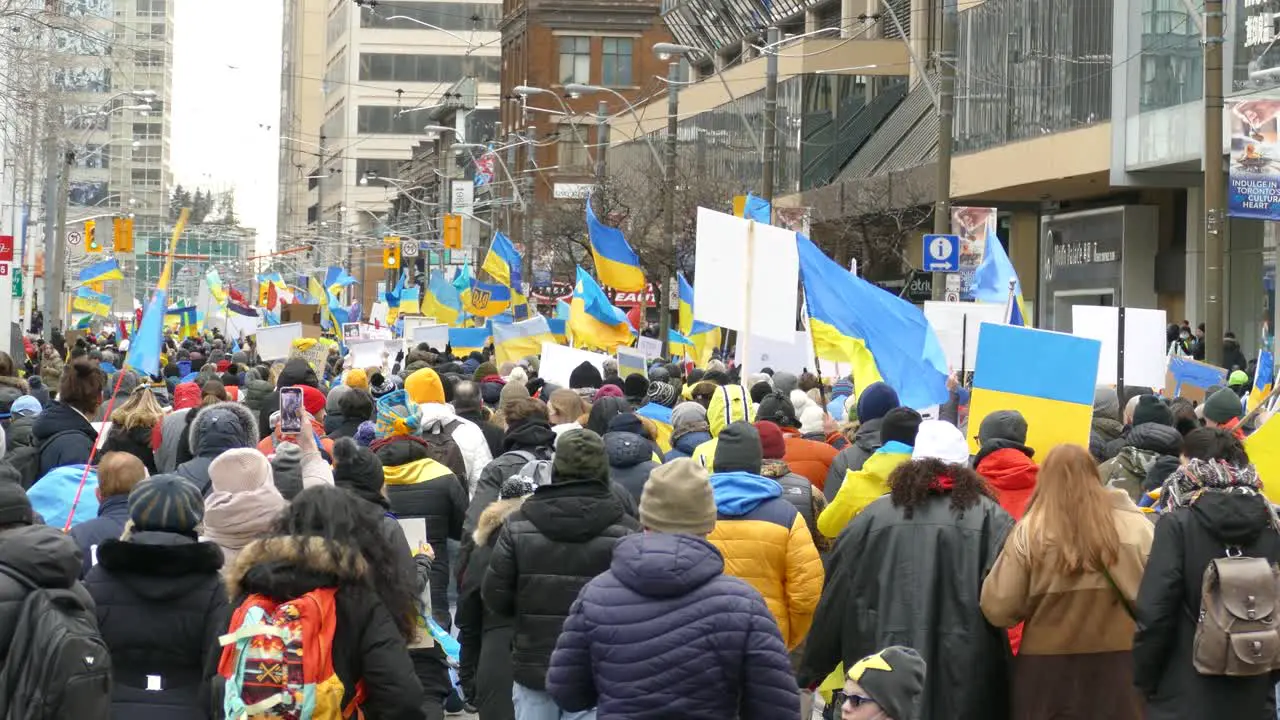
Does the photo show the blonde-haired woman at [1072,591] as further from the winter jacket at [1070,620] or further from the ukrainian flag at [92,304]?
the ukrainian flag at [92,304]

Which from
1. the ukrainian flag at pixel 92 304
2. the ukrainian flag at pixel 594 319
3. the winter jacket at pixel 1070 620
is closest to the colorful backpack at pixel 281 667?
the winter jacket at pixel 1070 620

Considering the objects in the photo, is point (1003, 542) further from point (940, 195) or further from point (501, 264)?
point (501, 264)

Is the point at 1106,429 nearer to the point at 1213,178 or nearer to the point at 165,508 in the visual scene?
the point at 165,508

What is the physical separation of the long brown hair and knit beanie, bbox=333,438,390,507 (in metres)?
2.33

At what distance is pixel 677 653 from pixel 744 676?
0.21 m

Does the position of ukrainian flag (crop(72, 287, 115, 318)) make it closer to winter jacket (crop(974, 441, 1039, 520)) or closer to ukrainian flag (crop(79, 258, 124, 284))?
ukrainian flag (crop(79, 258, 124, 284))

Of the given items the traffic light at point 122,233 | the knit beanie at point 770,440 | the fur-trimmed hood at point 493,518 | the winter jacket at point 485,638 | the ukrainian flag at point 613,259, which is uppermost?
the traffic light at point 122,233

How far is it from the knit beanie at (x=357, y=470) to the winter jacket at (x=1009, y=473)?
7.91ft

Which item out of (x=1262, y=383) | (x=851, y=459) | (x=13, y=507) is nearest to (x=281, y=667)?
(x=13, y=507)

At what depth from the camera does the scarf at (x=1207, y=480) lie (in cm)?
682

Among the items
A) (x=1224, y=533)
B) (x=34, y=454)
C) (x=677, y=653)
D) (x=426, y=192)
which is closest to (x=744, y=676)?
(x=677, y=653)

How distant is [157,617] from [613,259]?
22000mm

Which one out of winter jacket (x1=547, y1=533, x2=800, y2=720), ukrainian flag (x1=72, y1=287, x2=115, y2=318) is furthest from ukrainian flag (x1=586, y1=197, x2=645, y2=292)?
ukrainian flag (x1=72, y1=287, x2=115, y2=318)

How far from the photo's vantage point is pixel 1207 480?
269 inches
